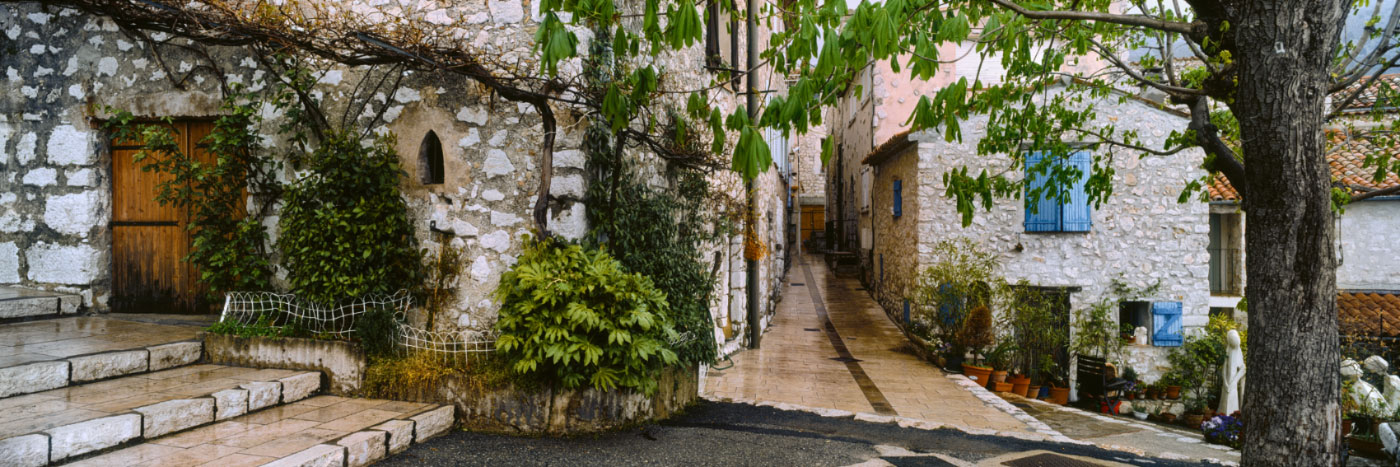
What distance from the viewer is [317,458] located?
3324 millimetres

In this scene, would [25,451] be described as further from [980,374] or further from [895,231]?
[895,231]

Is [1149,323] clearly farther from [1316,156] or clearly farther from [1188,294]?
[1316,156]

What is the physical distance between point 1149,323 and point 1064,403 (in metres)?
2.15

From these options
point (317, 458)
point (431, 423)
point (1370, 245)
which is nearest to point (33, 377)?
point (317, 458)

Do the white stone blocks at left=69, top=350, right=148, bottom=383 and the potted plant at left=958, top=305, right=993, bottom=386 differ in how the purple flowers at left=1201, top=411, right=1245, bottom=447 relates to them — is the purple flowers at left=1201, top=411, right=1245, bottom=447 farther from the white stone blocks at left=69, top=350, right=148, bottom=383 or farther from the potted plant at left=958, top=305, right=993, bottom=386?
the white stone blocks at left=69, top=350, right=148, bottom=383

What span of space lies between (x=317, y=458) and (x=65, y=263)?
14.3 feet

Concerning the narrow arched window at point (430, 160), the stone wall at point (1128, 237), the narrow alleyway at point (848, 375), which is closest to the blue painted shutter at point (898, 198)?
the stone wall at point (1128, 237)

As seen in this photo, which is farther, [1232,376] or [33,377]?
[1232,376]

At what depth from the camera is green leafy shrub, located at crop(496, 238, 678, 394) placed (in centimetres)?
413

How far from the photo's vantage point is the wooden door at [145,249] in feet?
18.7

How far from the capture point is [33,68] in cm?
567

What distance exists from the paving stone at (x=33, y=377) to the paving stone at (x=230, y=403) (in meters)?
0.94

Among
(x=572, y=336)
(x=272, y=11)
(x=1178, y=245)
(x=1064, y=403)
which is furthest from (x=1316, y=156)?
(x=1178, y=245)

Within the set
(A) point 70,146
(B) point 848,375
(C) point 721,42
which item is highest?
(C) point 721,42
